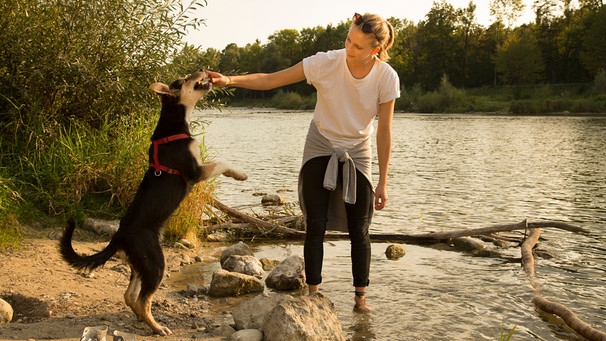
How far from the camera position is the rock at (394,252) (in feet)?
23.5

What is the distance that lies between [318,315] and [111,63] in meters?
4.55

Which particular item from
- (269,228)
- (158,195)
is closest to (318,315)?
(158,195)

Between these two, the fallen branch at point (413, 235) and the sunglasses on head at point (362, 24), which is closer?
the sunglasses on head at point (362, 24)

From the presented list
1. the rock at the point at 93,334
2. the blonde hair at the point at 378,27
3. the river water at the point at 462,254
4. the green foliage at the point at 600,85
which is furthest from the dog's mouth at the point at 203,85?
the green foliage at the point at 600,85

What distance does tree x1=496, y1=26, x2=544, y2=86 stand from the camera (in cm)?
5603

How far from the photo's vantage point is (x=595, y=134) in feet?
86.2

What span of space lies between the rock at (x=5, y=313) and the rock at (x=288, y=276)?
2.50m

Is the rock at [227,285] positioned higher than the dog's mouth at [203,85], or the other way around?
the dog's mouth at [203,85]

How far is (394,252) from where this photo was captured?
7.18m

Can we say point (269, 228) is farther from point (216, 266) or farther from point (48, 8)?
point (48, 8)

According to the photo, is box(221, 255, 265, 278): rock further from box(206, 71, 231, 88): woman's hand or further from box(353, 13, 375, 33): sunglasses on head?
box(353, 13, 375, 33): sunglasses on head

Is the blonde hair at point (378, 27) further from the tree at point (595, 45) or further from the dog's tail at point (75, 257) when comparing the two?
the tree at point (595, 45)

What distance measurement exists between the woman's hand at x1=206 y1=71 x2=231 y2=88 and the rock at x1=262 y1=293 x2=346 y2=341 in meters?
1.77

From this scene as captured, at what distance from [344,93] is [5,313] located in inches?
119
